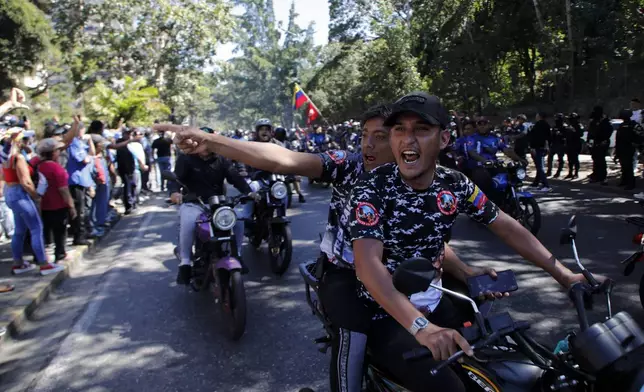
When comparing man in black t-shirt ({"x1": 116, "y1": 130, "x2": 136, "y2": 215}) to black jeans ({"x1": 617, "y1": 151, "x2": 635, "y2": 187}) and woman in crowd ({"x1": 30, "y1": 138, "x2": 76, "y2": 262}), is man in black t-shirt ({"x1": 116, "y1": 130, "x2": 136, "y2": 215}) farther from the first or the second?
black jeans ({"x1": 617, "y1": 151, "x2": 635, "y2": 187})

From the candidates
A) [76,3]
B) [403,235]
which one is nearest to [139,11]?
[76,3]

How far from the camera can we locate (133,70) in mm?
31844

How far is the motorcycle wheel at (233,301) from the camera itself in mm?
4824

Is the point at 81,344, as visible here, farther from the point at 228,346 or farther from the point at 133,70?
the point at 133,70

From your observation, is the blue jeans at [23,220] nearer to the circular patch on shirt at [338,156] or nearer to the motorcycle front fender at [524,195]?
the circular patch on shirt at [338,156]

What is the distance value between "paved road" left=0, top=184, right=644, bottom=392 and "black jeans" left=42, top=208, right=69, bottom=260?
1.45ft

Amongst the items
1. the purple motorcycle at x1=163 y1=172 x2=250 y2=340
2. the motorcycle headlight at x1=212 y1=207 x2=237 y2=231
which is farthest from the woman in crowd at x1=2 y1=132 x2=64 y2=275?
the motorcycle headlight at x1=212 y1=207 x2=237 y2=231

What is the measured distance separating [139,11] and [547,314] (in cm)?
2892

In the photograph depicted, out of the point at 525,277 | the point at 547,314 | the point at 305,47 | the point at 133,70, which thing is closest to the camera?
the point at 547,314

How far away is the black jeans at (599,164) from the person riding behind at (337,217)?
37.8ft

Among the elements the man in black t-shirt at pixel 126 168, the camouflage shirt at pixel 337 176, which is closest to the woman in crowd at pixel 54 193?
the man in black t-shirt at pixel 126 168

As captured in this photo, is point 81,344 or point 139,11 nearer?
point 81,344

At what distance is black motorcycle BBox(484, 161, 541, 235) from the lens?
8.24 metres

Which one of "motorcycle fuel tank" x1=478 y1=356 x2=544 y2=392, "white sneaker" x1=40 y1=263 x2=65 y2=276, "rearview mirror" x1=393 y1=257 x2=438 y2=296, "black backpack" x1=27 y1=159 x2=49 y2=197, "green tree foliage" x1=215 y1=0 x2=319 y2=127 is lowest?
"white sneaker" x1=40 y1=263 x2=65 y2=276
